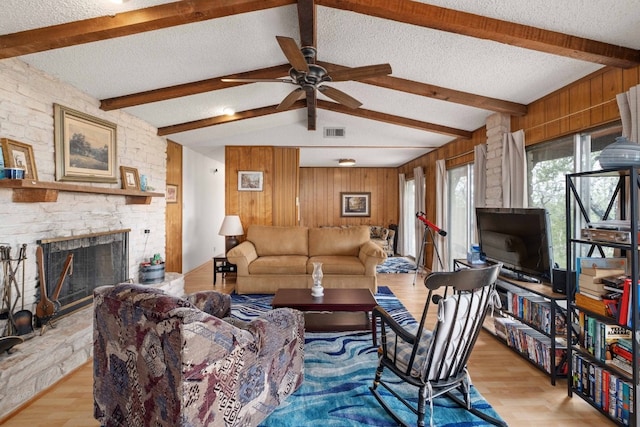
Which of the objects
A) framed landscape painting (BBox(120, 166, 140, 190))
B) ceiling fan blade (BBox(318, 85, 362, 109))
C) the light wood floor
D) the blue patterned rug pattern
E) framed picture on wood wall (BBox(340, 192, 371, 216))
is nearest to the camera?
the light wood floor

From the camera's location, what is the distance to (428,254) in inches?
254

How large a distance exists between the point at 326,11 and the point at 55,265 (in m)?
3.23

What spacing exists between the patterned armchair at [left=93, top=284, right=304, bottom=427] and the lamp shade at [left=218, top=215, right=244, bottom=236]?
142 inches

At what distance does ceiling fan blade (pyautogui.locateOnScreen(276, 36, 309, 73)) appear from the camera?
2109mm

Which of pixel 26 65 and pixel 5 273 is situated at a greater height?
pixel 26 65

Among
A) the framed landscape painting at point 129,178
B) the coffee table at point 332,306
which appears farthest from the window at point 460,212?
the framed landscape painting at point 129,178

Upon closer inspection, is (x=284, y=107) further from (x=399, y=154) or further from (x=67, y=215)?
(x=399, y=154)

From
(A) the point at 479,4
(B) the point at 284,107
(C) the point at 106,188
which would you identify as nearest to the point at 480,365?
(A) the point at 479,4

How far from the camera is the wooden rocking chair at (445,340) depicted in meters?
1.63

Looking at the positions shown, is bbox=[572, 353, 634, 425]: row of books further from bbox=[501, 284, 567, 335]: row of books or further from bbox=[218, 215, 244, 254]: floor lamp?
bbox=[218, 215, 244, 254]: floor lamp

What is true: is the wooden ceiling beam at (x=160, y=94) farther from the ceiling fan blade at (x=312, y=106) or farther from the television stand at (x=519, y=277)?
the television stand at (x=519, y=277)

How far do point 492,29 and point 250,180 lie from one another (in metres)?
4.60

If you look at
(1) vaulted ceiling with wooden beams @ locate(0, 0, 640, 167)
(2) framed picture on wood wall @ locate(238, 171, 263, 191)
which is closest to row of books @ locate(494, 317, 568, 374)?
(1) vaulted ceiling with wooden beams @ locate(0, 0, 640, 167)

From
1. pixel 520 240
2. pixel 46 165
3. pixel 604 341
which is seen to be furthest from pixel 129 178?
pixel 604 341
